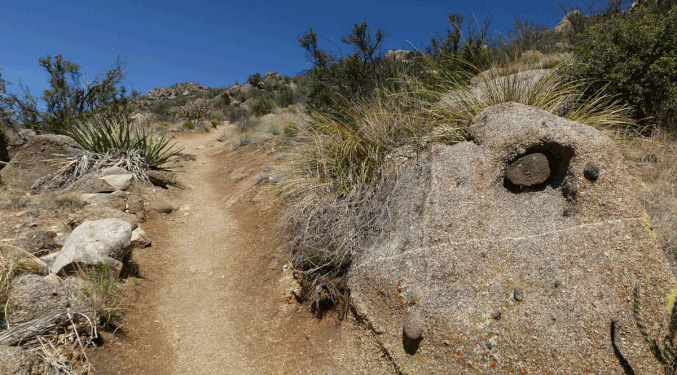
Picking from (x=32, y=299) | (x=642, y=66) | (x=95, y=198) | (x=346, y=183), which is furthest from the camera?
(x=95, y=198)

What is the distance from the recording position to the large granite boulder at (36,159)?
7.00m

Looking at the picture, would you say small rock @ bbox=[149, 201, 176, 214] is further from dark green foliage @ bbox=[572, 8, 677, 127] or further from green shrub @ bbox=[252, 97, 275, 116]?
green shrub @ bbox=[252, 97, 275, 116]

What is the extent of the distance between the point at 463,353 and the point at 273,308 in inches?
85.7

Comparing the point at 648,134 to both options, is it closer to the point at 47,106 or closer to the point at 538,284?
the point at 538,284

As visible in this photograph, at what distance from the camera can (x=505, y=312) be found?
249 cm

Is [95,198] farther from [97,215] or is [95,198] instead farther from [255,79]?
Result: [255,79]

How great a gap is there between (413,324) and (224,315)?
233 cm

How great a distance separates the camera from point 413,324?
2684 mm

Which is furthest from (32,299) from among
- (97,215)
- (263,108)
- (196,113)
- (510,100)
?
(196,113)

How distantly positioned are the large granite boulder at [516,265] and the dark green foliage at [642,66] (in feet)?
11.2

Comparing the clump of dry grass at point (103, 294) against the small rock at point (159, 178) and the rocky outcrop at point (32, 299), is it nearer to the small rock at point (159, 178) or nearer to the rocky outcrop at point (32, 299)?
the rocky outcrop at point (32, 299)

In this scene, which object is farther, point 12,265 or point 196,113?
Answer: point 196,113

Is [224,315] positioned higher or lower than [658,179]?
lower

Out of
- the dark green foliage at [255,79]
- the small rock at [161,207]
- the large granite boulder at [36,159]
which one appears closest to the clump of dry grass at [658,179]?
the small rock at [161,207]
